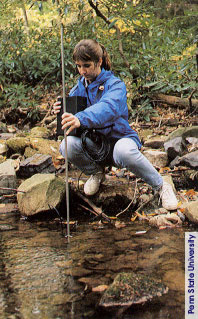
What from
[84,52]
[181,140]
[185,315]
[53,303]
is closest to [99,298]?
[53,303]

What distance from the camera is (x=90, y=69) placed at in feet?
9.59

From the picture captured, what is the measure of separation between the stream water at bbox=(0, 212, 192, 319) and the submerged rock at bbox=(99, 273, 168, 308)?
4 cm

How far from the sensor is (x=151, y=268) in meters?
2.07

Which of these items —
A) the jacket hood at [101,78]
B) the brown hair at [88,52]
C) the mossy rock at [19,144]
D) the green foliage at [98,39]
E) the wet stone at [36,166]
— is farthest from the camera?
the green foliage at [98,39]

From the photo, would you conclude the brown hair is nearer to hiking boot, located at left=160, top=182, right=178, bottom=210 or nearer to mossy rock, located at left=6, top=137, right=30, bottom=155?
hiking boot, located at left=160, top=182, right=178, bottom=210

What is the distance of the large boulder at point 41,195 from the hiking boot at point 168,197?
0.83 meters

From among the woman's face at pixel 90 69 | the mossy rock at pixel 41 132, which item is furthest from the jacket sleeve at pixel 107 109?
the mossy rock at pixel 41 132

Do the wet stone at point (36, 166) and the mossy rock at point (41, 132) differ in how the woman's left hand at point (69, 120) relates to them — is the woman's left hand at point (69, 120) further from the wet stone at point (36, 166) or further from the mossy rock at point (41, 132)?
the mossy rock at point (41, 132)

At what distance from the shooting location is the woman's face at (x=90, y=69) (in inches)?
114

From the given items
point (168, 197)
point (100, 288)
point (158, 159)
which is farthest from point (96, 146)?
point (100, 288)

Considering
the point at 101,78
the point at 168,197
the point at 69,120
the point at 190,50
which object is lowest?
the point at 168,197

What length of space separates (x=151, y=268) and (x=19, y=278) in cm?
71

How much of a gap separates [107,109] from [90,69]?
0.39m

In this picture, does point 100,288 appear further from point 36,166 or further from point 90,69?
point 36,166
